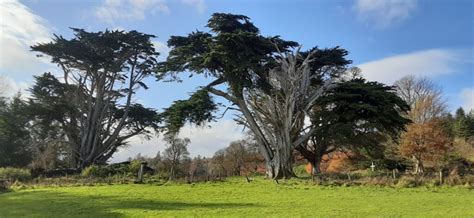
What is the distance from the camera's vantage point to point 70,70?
34.4 meters

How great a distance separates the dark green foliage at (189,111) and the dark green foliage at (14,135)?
14.6m

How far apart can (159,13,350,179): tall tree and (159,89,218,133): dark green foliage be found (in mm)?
203

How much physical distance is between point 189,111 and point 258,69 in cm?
514

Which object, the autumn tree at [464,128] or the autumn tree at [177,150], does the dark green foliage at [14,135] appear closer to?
the autumn tree at [177,150]

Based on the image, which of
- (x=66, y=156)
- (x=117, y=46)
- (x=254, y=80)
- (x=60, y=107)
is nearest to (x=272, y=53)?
(x=254, y=80)

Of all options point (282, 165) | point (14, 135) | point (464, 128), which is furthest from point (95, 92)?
point (464, 128)

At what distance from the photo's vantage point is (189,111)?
26516 mm

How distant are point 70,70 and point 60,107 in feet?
10.6

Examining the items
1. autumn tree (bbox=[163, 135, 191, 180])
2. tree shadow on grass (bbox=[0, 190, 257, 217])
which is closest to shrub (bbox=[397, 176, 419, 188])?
tree shadow on grass (bbox=[0, 190, 257, 217])

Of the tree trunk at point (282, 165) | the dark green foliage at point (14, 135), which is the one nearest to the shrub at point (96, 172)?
the tree trunk at point (282, 165)

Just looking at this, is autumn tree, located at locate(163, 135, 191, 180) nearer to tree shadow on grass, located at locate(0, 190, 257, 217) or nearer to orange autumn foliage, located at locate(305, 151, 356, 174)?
orange autumn foliage, located at locate(305, 151, 356, 174)

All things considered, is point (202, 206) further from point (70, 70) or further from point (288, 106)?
point (70, 70)

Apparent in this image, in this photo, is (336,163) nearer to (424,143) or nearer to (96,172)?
(424,143)

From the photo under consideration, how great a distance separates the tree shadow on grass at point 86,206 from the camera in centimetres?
1109
